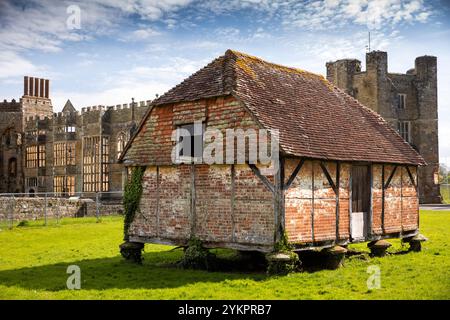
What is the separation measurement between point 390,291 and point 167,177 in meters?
8.19

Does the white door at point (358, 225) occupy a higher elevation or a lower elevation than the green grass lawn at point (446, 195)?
higher

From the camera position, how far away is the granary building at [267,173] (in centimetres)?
1538

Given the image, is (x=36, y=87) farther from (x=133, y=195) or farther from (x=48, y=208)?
(x=133, y=195)

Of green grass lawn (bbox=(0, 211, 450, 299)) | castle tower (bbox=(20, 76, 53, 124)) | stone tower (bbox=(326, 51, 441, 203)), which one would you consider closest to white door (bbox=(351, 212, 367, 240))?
green grass lawn (bbox=(0, 211, 450, 299))

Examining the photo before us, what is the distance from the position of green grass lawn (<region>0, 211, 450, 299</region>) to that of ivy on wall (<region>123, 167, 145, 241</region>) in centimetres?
156

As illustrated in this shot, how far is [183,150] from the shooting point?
17578 millimetres

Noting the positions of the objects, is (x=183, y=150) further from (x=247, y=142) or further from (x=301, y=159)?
(x=301, y=159)

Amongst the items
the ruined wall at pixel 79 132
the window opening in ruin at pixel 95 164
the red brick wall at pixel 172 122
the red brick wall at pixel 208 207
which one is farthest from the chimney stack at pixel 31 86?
the red brick wall at pixel 208 207

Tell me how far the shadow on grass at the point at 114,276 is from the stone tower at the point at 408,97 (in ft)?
A: 133

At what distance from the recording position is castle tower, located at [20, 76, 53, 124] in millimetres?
61125

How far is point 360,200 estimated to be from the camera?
742 inches

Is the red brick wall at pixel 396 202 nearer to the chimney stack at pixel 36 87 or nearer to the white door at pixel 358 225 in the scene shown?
the white door at pixel 358 225

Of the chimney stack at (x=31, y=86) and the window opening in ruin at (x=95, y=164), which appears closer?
the window opening in ruin at (x=95, y=164)
